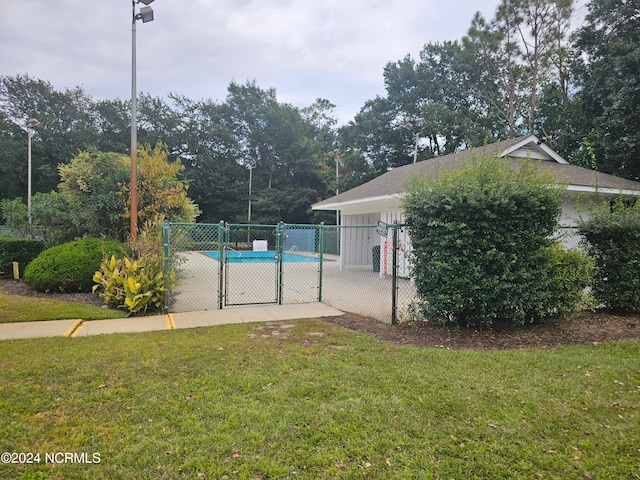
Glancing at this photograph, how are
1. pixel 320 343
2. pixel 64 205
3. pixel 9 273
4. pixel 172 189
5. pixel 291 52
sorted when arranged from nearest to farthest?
pixel 320 343 → pixel 9 273 → pixel 64 205 → pixel 172 189 → pixel 291 52

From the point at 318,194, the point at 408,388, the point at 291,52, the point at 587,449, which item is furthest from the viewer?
the point at 318,194

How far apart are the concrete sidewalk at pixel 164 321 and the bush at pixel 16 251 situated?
520 centimetres

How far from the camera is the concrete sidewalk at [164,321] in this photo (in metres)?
5.23

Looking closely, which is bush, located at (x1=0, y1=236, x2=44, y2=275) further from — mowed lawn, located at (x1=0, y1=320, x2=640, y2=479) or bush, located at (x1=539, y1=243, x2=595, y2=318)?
bush, located at (x1=539, y1=243, x2=595, y2=318)

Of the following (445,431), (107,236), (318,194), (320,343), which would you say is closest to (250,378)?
(320,343)

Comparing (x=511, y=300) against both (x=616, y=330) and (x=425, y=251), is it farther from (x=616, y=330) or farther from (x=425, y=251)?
(x=616, y=330)

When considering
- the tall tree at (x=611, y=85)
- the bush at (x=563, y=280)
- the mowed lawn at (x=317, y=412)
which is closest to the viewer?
the mowed lawn at (x=317, y=412)

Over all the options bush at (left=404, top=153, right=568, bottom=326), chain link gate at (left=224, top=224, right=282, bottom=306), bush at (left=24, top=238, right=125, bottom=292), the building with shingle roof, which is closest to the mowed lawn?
bush at (left=404, top=153, right=568, bottom=326)

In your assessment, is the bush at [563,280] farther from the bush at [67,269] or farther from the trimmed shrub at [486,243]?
the bush at [67,269]

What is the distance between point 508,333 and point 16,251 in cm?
1152

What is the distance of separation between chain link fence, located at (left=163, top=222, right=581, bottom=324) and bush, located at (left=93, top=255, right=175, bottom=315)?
0.27 m

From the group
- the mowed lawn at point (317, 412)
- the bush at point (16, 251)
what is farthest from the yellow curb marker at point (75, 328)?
the bush at point (16, 251)

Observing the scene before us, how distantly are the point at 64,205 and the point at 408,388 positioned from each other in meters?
11.0

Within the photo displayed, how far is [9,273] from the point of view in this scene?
980 centimetres
